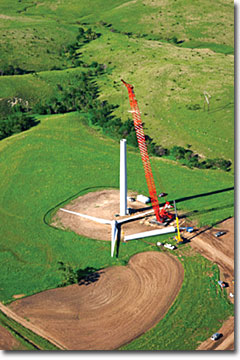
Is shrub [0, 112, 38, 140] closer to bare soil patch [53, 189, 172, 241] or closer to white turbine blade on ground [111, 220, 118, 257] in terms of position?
bare soil patch [53, 189, 172, 241]

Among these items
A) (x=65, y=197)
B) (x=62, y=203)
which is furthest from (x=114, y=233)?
(x=65, y=197)

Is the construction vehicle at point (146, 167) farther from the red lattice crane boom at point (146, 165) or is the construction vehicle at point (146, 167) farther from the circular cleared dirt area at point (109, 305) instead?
the circular cleared dirt area at point (109, 305)

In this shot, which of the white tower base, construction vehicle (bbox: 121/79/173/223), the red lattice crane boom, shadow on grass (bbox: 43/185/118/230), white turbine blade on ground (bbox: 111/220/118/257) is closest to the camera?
white turbine blade on ground (bbox: 111/220/118/257)

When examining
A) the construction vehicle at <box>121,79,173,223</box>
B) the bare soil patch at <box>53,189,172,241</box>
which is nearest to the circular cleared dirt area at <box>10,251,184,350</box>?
the bare soil patch at <box>53,189,172,241</box>

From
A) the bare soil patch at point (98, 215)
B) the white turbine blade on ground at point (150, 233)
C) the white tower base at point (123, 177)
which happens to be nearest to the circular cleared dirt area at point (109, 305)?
the white turbine blade on ground at point (150, 233)

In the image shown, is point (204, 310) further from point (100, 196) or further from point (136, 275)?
point (100, 196)

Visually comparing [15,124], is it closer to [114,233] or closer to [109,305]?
[114,233]
